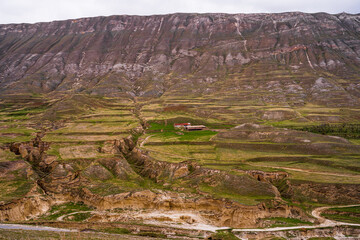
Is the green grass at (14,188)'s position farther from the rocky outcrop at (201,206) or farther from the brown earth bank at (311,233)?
the brown earth bank at (311,233)

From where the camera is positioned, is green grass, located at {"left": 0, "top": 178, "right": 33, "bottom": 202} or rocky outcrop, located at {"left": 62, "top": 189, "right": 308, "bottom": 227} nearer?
rocky outcrop, located at {"left": 62, "top": 189, "right": 308, "bottom": 227}

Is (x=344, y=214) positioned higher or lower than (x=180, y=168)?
lower

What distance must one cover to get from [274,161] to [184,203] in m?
28.7

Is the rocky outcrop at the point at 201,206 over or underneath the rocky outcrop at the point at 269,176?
underneath

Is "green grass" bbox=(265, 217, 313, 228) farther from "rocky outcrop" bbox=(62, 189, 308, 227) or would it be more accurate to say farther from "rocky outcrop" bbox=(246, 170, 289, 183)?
"rocky outcrop" bbox=(246, 170, 289, 183)

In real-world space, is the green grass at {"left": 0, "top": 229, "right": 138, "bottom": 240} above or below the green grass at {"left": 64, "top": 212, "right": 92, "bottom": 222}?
above

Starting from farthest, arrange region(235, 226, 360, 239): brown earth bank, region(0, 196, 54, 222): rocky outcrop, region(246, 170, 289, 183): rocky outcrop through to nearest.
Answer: region(246, 170, 289, 183): rocky outcrop
region(0, 196, 54, 222): rocky outcrop
region(235, 226, 360, 239): brown earth bank

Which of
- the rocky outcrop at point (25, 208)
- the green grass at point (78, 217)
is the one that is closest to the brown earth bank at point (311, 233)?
the green grass at point (78, 217)

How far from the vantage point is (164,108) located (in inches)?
5305

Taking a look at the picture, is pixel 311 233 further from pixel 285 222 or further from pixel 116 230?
pixel 116 230

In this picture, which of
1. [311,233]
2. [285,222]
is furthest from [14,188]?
[311,233]

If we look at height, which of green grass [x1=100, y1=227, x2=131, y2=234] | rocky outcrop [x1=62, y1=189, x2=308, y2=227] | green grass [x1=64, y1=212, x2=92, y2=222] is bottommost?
green grass [x1=64, y1=212, x2=92, y2=222]

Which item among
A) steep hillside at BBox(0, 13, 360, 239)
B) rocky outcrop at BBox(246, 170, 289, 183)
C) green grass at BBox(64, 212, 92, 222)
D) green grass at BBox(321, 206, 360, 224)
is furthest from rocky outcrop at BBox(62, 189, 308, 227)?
rocky outcrop at BBox(246, 170, 289, 183)

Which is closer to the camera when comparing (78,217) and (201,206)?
(78,217)
